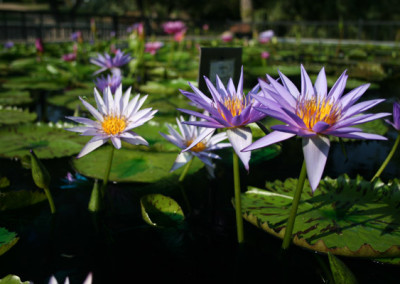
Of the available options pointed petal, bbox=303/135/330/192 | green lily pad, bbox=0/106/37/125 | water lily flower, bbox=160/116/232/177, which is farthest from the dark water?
green lily pad, bbox=0/106/37/125

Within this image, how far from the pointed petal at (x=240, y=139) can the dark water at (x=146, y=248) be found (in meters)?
0.40

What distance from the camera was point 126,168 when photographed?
165cm

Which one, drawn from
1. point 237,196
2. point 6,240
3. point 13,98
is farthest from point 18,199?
point 13,98

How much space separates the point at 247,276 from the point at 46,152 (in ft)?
4.17

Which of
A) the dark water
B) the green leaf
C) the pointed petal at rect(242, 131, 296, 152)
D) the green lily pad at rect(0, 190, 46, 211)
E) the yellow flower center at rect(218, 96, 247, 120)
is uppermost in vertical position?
the yellow flower center at rect(218, 96, 247, 120)

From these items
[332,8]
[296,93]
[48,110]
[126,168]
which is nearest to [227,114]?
[296,93]

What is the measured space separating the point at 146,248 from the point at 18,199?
1.84ft

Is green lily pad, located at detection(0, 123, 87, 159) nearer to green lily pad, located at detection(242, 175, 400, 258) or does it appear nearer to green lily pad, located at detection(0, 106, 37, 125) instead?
green lily pad, located at detection(0, 106, 37, 125)

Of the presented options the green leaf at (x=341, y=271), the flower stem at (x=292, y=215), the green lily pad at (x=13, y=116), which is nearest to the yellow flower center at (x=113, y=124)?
Result: the flower stem at (x=292, y=215)

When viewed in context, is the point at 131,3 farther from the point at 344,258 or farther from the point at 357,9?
the point at 344,258

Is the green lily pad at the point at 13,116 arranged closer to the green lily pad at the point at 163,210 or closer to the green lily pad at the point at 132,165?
the green lily pad at the point at 132,165

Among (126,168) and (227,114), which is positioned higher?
(227,114)

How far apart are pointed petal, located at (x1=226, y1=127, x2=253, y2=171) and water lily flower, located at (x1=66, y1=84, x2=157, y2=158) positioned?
0.36 m

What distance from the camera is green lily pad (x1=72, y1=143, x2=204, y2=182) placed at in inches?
61.6
